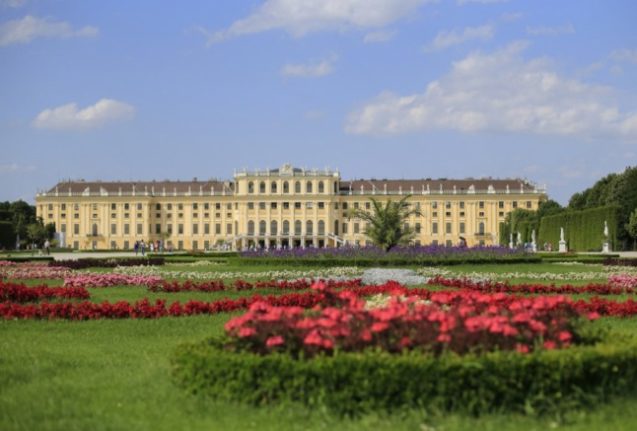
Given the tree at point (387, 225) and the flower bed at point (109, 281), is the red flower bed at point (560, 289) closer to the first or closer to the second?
the flower bed at point (109, 281)

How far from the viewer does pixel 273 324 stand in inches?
218

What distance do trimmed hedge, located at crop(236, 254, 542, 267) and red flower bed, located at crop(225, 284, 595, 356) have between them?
625 inches

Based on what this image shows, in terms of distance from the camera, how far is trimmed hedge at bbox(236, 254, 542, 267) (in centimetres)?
2181

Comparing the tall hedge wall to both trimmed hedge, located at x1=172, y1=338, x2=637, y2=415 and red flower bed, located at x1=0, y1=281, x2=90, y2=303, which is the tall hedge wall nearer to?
red flower bed, located at x1=0, y1=281, x2=90, y2=303

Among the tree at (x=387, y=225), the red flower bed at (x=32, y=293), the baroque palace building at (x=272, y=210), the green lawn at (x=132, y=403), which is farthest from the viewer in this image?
the baroque palace building at (x=272, y=210)

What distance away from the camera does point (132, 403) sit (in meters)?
5.36

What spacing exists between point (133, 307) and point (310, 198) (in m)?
71.7

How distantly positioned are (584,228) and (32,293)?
39.6 meters

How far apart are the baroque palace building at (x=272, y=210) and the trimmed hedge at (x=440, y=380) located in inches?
2910

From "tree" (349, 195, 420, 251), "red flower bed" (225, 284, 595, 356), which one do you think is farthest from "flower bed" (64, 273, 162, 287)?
"tree" (349, 195, 420, 251)

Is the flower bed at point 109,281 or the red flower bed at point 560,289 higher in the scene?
the flower bed at point 109,281

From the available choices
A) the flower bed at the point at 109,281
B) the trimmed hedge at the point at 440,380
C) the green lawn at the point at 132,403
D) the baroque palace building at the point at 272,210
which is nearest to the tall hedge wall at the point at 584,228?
the baroque palace building at the point at 272,210

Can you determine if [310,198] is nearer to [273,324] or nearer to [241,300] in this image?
[241,300]

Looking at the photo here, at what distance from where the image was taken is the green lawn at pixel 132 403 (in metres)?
4.65
